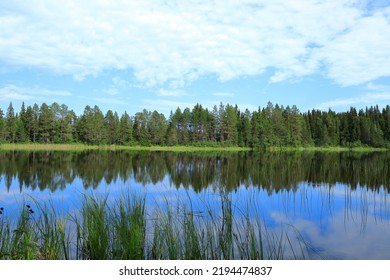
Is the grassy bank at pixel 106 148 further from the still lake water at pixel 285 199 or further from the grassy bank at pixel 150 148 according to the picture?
the still lake water at pixel 285 199

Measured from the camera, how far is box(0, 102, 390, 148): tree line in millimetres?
72812

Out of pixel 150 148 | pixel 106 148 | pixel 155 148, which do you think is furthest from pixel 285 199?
pixel 150 148

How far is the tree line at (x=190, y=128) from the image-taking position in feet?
239

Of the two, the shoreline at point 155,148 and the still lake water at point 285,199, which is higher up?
the shoreline at point 155,148

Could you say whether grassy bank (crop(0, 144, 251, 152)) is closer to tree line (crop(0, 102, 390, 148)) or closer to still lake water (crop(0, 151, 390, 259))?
tree line (crop(0, 102, 390, 148))

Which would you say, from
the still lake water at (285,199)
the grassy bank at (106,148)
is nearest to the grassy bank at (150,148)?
the grassy bank at (106,148)

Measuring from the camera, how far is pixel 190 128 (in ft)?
271

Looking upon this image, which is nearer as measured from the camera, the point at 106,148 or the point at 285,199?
the point at 285,199

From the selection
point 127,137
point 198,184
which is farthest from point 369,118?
point 198,184

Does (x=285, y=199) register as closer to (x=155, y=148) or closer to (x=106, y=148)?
(x=106, y=148)

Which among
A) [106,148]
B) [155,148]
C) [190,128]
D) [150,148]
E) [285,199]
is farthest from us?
[190,128]

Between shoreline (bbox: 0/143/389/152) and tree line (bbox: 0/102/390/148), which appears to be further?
tree line (bbox: 0/102/390/148)

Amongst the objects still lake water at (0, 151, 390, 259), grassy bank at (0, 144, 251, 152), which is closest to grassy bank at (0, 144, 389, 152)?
grassy bank at (0, 144, 251, 152)
